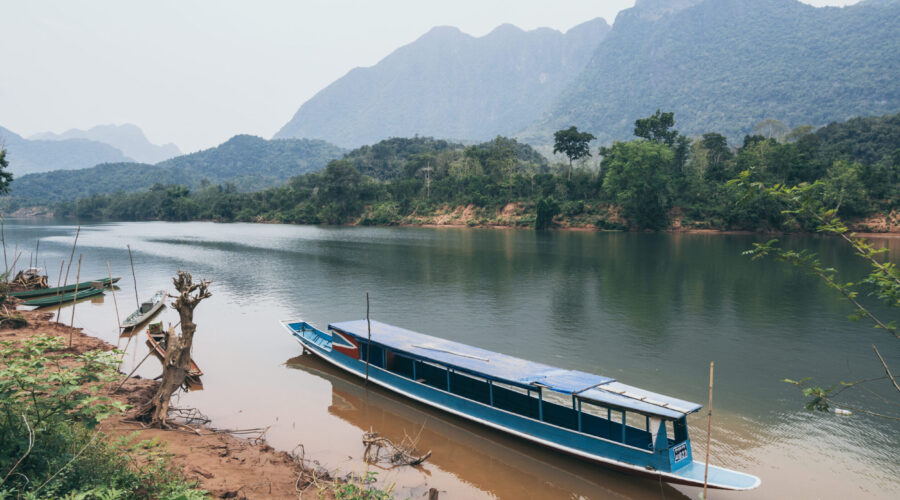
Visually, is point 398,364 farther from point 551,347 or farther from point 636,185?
point 636,185

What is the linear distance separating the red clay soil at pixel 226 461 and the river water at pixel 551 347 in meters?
1.07

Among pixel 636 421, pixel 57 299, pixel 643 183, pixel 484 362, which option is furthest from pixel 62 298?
pixel 643 183

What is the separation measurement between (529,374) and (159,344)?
15.4 meters

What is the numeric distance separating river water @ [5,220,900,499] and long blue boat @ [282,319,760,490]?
744 millimetres

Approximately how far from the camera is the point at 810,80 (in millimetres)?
166250

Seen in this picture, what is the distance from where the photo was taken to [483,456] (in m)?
12.3

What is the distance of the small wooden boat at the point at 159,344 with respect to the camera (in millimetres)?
16864

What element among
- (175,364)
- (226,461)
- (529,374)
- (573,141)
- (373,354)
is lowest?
(226,461)

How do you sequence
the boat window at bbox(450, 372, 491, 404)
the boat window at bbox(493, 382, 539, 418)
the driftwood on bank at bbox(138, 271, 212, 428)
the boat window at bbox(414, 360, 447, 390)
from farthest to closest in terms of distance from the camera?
the boat window at bbox(414, 360, 447, 390) < the boat window at bbox(450, 372, 491, 404) < the boat window at bbox(493, 382, 539, 418) < the driftwood on bank at bbox(138, 271, 212, 428)

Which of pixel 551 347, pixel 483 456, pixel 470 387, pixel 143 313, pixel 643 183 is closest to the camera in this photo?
pixel 483 456

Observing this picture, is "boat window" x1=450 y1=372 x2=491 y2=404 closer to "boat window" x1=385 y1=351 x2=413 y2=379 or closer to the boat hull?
"boat window" x1=385 y1=351 x2=413 y2=379

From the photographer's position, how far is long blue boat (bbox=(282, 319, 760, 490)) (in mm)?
10195

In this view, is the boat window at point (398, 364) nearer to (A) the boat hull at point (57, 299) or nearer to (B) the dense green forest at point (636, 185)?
(A) the boat hull at point (57, 299)

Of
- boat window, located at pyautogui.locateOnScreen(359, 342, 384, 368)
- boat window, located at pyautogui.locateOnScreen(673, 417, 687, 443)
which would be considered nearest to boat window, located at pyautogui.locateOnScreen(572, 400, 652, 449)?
boat window, located at pyautogui.locateOnScreen(673, 417, 687, 443)
